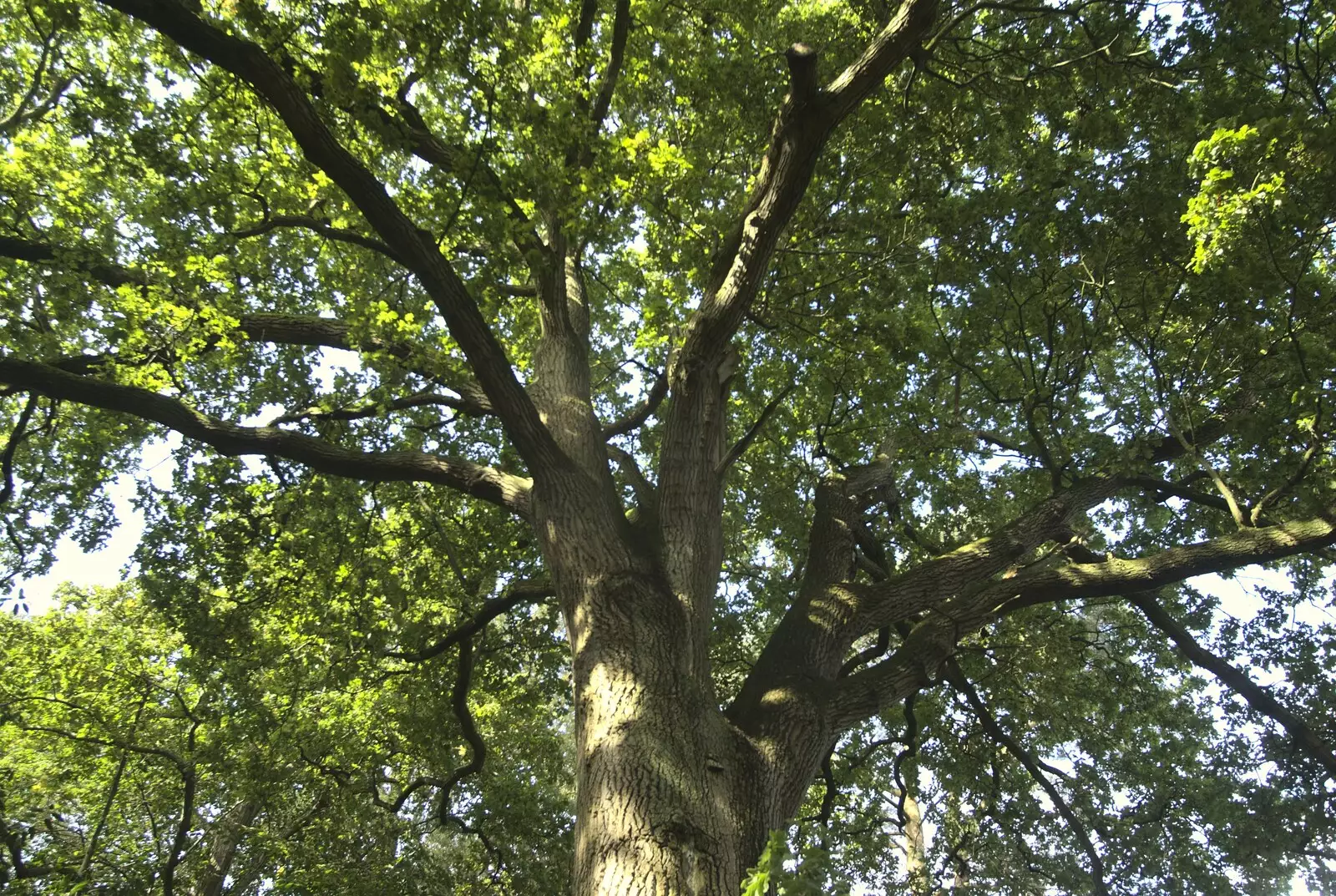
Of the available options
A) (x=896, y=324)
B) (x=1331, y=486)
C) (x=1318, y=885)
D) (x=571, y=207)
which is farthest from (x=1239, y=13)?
(x=1318, y=885)

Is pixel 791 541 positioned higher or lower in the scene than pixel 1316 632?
higher

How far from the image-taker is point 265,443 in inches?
212

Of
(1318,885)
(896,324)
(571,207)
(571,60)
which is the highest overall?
(571,60)

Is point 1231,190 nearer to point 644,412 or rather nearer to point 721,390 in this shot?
point 721,390

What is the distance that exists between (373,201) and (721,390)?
2.74m

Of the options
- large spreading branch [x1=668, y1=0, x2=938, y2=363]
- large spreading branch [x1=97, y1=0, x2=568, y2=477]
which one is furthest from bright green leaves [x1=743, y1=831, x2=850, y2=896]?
large spreading branch [x1=668, y1=0, x2=938, y2=363]

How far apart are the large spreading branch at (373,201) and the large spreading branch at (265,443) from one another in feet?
2.74

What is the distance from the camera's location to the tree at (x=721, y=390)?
4711 millimetres

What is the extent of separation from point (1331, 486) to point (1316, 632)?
8.92 ft

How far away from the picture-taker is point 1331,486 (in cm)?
616

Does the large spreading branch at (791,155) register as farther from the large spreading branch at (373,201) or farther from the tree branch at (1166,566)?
the tree branch at (1166,566)

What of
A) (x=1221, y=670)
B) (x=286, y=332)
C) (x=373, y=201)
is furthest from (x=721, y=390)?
(x=1221, y=670)

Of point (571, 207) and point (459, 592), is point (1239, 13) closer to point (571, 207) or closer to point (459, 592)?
point (571, 207)

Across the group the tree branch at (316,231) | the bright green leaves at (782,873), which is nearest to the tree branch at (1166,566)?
the bright green leaves at (782,873)
